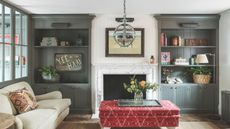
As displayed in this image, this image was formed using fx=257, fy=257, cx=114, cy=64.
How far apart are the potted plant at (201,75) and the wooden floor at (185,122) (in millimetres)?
835

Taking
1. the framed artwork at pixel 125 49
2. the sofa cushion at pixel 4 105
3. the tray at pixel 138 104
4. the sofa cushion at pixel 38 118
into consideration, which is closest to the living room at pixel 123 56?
the framed artwork at pixel 125 49

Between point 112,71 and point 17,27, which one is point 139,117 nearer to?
point 112,71

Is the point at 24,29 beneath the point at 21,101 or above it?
above

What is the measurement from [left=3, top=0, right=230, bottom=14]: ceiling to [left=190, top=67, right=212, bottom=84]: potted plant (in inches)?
54.3

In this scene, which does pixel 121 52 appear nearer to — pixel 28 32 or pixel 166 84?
pixel 166 84

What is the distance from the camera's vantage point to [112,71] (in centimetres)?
624

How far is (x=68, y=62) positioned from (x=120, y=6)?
2069 millimetres

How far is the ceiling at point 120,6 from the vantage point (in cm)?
483

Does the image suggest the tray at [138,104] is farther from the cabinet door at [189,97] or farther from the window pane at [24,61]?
the window pane at [24,61]

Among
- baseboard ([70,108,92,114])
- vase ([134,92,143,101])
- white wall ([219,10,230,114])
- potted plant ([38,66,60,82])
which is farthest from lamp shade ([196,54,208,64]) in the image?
potted plant ([38,66,60,82])

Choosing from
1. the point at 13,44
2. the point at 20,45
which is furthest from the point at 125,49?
the point at 13,44

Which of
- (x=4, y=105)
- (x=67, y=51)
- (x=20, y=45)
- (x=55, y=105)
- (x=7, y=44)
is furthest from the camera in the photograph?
(x=67, y=51)

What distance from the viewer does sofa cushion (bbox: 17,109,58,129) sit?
356cm

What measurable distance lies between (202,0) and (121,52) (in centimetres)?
235
